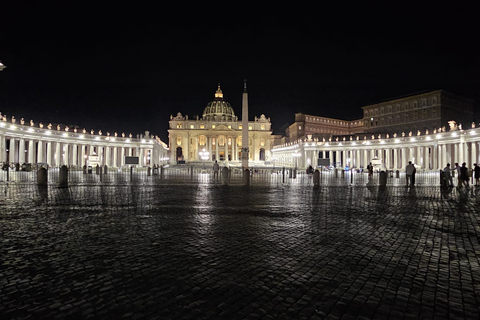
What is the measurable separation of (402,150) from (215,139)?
75.3 meters

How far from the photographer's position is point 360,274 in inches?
184

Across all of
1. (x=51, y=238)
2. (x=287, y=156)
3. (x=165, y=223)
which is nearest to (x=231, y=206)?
(x=165, y=223)

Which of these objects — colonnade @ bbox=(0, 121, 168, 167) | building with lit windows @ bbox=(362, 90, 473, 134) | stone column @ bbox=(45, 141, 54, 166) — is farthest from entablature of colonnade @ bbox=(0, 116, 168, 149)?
building with lit windows @ bbox=(362, 90, 473, 134)

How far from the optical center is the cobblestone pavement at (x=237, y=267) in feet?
11.8

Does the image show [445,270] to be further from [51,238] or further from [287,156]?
[287,156]

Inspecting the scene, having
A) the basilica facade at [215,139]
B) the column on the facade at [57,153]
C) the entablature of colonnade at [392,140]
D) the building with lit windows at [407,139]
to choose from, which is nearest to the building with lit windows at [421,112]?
the building with lit windows at [407,139]

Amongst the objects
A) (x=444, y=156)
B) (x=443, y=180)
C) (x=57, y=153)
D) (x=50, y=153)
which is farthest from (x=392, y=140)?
(x=57, y=153)

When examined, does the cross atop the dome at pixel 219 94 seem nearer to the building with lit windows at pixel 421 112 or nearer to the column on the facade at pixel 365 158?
the building with lit windows at pixel 421 112

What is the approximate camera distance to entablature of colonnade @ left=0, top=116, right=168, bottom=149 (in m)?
51.0

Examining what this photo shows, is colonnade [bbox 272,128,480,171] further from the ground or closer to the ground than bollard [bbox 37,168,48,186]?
further from the ground

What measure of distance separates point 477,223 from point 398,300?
22.1 feet

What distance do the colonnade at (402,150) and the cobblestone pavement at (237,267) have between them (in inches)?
1190

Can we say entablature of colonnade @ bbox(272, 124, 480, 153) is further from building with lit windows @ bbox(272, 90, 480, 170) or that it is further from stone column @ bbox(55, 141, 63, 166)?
stone column @ bbox(55, 141, 63, 166)

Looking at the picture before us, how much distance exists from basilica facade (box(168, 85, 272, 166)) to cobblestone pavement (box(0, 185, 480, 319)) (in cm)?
11366
